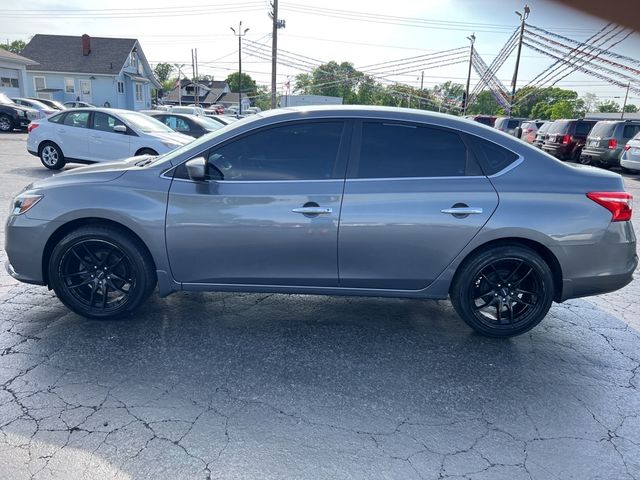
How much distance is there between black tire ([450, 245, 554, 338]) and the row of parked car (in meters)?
12.5

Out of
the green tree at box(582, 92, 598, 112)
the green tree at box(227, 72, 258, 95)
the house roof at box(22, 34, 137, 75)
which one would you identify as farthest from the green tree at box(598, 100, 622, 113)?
the house roof at box(22, 34, 137, 75)

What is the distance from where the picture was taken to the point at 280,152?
12.2ft

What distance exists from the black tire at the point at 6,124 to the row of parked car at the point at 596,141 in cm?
2274

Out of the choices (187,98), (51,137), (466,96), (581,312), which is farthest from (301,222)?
(187,98)

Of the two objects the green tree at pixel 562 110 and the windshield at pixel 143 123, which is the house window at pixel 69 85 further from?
the green tree at pixel 562 110

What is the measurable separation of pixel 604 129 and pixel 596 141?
48 centimetres

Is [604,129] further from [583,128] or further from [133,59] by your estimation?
[133,59]

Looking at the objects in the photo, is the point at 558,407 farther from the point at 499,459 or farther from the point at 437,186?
the point at 437,186

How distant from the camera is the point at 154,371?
3.23 metres

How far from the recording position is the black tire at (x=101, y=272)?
373 centimetres

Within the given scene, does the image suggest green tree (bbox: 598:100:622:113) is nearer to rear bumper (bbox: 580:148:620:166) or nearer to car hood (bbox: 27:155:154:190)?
rear bumper (bbox: 580:148:620:166)

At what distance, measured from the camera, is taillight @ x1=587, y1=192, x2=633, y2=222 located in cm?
360

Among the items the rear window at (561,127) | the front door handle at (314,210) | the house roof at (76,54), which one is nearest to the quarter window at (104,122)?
the front door handle at (314,210)

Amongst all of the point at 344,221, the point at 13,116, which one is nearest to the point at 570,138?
the point at 344,221
